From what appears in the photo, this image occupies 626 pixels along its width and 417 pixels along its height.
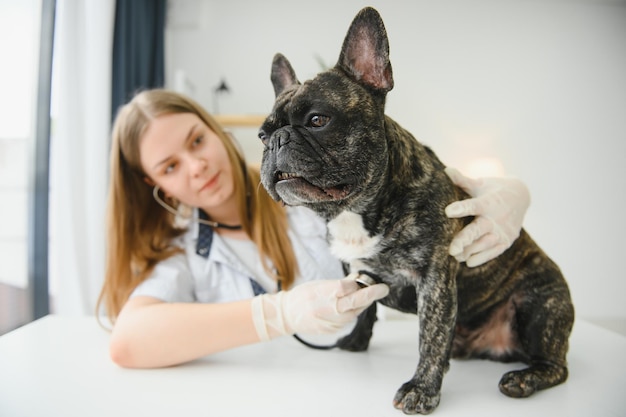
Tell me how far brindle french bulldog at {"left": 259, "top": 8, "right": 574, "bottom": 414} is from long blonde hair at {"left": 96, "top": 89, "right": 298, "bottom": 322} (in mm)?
553

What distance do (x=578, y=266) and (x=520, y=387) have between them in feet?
0.79

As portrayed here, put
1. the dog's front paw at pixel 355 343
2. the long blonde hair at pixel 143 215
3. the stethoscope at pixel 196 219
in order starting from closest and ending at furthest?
1. the dog's front paw at pixel 355 343
2. the long blonde hair at pixel 143 215
3. the stethoscope at pixel 196 219

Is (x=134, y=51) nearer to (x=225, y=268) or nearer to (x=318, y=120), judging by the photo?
(x=225, y=268)

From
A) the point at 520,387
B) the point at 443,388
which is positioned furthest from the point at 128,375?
the point at 520,387

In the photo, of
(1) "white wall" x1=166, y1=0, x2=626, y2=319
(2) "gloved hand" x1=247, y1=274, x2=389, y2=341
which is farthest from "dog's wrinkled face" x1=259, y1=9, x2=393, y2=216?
(2) "gloved hand" x1=247, y1=274, x2=389, y2=341

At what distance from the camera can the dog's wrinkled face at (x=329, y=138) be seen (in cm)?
63

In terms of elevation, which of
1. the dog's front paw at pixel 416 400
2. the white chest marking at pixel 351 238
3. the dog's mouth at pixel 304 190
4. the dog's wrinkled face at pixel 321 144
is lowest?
the dog's front paw at pixel 416 400

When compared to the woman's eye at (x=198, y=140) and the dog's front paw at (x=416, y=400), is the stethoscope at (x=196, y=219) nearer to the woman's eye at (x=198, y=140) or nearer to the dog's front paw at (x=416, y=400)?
the woman's eye at (x=198, y=140)

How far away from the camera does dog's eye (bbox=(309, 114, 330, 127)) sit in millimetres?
641

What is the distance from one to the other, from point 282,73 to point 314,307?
0.47m

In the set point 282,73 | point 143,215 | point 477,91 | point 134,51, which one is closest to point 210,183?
point 143,215

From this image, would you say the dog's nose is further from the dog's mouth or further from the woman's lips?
the woman's lips

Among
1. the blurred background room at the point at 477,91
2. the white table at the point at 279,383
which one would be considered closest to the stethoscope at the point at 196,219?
the blurred background room at the point at 477,91

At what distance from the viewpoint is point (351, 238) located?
2.49 feet
